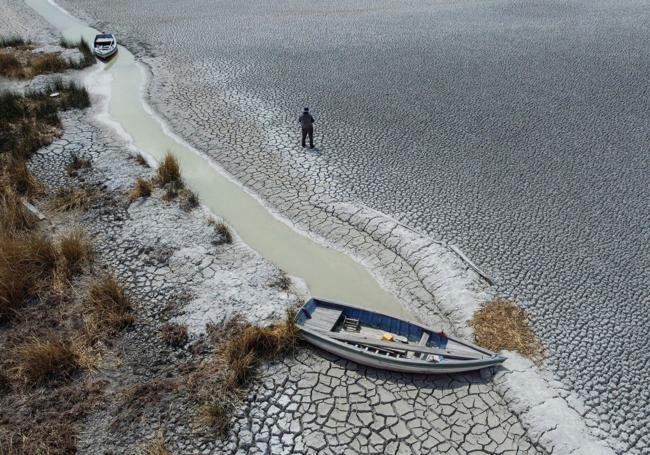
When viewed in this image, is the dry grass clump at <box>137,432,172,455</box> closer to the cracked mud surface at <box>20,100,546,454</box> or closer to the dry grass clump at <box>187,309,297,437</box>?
the cracked mud surface at <box>20,100,546,454</box>

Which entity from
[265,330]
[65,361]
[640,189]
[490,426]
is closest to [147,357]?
[65,361]

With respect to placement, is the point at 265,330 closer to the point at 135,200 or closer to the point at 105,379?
the point at 105,379

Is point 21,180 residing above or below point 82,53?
below

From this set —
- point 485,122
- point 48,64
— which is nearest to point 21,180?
point 48,64

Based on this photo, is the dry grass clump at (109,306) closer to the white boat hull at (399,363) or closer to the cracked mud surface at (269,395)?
the cracked mud surface at (269,395)

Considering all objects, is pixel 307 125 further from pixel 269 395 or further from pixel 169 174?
pixel 269 395

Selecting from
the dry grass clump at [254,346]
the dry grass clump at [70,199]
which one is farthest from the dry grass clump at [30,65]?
the dry grass clump at [254,346]

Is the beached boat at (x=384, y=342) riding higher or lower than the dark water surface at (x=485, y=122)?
lower
